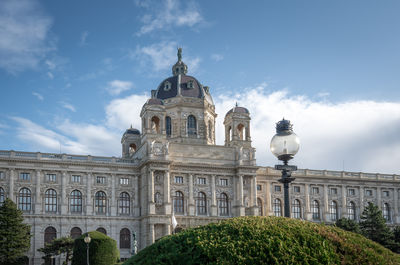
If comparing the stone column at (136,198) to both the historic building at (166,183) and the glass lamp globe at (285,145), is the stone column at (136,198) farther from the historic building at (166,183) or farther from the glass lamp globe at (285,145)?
the glass lamp globe at (285,145)

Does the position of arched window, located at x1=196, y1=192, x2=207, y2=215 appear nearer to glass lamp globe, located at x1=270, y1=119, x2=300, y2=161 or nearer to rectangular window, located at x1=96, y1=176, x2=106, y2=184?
rectangular window, located at x1=96, y1=176, x2=106, y2=184

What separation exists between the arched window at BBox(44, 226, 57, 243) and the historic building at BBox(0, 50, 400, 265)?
13 cm

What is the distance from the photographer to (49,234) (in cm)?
6988

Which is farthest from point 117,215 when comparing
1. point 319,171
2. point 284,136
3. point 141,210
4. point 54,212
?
point 284,136

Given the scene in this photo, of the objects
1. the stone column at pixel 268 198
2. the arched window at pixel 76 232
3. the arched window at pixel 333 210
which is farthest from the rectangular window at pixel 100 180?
the arched window at pixel 333 210

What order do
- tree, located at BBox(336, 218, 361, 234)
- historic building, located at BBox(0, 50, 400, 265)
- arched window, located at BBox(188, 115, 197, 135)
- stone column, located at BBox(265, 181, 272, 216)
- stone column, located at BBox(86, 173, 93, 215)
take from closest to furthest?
historic building, located at BBox(0, 50, 400, 265), stone column, located at BBox(86, 173, 93, 215), tree, located at BBox(336, 218, 361, 234), stone column, located at BBox(265, 181, 272, 216), arched window, located at BBox(188, 115, 197, 135)

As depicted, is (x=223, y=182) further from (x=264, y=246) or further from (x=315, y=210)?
(x=264, y=246)

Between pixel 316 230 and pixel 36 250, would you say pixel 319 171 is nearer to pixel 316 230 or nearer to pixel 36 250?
pixel 36 250

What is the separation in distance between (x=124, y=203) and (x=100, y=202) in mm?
3407

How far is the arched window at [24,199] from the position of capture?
69.6 meters

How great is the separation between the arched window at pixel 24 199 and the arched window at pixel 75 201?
5.46 m

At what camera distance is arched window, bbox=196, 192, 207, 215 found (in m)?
76.4

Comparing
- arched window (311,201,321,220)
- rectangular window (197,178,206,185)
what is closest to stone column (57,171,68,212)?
rectangular window (197,178,206,185)

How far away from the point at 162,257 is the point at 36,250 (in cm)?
5983
